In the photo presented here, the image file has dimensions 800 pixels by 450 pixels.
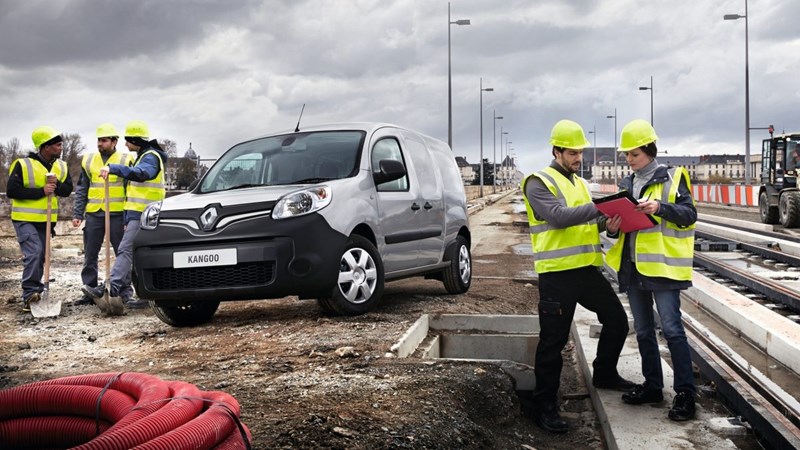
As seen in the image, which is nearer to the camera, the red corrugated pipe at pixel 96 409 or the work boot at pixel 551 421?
the red corrugated pipe at pixel 96 409

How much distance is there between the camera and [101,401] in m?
3.99

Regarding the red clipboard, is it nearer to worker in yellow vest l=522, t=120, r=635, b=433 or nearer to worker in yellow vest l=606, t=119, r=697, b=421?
worker in yellow vest l=606, t=119, r=697, b=421

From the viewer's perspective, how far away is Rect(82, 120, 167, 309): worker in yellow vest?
29.7ft

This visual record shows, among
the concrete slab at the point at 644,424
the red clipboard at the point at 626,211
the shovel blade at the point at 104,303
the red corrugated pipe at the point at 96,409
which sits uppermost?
the red clipboard at the point at 626,211

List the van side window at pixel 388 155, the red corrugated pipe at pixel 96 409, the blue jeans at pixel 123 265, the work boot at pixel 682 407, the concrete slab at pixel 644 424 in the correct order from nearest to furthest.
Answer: the red corrugated pipe at pixel 96 409
the concrete slab at pixel 644 424
the work boot at pixel 682 407
the van side window at pixel 388 155
the blue jeans at pixel 123 265

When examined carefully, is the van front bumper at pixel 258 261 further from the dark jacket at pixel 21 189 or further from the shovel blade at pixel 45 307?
the dark jacket at pixel 21 189

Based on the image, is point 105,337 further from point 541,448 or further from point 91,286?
point 541,448

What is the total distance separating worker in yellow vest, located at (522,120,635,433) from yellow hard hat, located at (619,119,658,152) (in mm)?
279

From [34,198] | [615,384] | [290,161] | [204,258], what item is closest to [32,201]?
[34,198]

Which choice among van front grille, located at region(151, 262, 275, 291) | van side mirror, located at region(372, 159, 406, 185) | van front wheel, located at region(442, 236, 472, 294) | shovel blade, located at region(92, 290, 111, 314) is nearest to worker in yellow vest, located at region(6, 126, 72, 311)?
shovel blade, located at region(92, 290, 111, 314)

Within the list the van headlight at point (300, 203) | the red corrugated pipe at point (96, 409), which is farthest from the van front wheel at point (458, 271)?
the red corrugated pipe at point (96, 409)

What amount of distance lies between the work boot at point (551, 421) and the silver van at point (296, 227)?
2426mm

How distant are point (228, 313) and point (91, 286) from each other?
6.67 ft

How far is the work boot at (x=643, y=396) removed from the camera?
5.08 m
